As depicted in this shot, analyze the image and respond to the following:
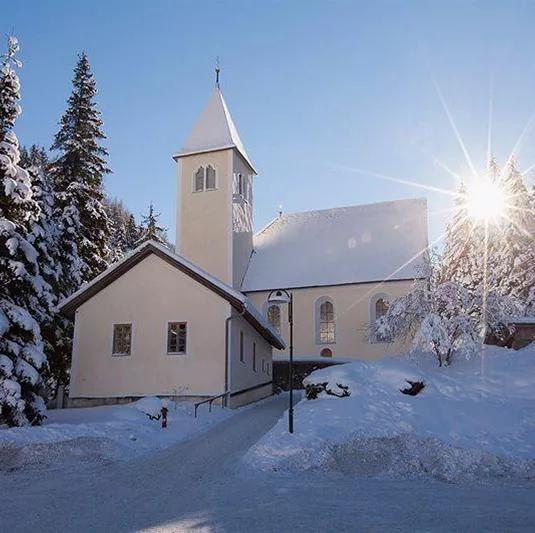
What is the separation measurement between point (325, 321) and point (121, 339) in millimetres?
14493

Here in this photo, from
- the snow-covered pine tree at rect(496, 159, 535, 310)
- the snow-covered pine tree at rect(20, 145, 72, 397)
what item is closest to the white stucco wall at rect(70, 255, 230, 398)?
the snow-covered pine tree at rect(20, 145, 72, 397)

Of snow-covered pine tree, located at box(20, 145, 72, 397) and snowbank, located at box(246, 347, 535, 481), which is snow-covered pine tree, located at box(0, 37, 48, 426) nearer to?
snow-covered pine tree, located at box(20, 145, 72, 397)

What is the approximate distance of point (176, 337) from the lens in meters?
20.5

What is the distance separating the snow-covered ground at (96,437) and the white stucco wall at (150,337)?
127 inches

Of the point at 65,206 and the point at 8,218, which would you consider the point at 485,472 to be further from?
the point at 65,206

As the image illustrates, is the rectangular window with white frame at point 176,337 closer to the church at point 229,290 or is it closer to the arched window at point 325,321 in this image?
the church at point 229,290

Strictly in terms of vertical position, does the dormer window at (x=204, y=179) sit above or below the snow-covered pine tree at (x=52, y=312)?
above

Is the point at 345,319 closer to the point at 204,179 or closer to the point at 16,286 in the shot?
the point at 204,179

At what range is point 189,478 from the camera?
9766 millimetres

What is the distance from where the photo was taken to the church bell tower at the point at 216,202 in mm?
34125

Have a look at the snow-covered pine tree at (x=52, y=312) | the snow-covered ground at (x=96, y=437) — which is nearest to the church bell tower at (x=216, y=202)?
the snow-covered pine tree at (x=52, y=312)

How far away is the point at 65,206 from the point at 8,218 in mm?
10151

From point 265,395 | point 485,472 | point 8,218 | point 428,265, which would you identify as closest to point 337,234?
point 265,395

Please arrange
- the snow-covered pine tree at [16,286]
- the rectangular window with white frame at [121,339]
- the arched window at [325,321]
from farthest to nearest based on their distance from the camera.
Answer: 1. the arched window at [325,321]
2. the rectangular window with white frame at [121,339]
3. the snow-covered pine tree at [16,286]
